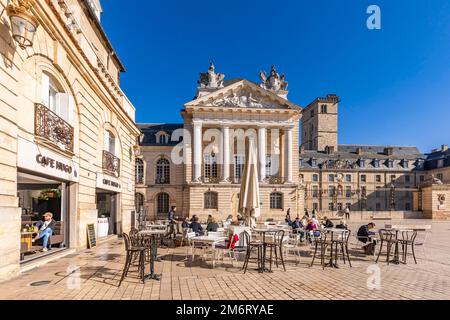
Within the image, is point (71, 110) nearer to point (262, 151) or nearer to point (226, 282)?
point (226, 282)

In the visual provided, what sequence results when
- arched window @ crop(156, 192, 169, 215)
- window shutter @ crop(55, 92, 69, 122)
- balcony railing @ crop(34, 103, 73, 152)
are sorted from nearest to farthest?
balcony railing @ crop(34, 103, 73, 152) → window shutter @ crop(55, 92, 69, 122) → arched window @ crop(156, 192, 169, 215)

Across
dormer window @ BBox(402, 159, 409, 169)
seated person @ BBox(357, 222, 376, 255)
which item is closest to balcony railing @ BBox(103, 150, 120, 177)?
seated person @ BBox(357, 222, 376, 255)

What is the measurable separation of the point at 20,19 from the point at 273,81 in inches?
1402

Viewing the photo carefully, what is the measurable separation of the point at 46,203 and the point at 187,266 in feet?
20.8

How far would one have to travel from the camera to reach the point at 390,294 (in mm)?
Result: 5547

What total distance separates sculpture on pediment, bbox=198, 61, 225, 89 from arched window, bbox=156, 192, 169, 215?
14.4 metres

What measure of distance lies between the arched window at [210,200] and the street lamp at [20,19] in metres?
29.4

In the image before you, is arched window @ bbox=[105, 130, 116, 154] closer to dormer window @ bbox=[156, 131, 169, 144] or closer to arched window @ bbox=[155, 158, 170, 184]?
arched window @ bbox=[155, 158, 170, 184]

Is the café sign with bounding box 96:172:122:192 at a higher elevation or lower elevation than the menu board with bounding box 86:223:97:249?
higher

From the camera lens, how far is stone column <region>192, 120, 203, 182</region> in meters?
34.9

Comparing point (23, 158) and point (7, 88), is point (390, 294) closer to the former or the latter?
point (23, 158)

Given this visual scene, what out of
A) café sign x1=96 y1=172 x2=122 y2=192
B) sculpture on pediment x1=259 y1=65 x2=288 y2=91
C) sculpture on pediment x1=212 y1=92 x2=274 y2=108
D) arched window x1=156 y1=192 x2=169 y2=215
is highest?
sculpture on pediment x1=259 y1=65 x2=288 y2=91

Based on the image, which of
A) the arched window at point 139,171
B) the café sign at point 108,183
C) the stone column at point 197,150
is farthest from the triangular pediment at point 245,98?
the café sign at point 108,183

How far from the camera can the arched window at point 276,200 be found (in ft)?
117
